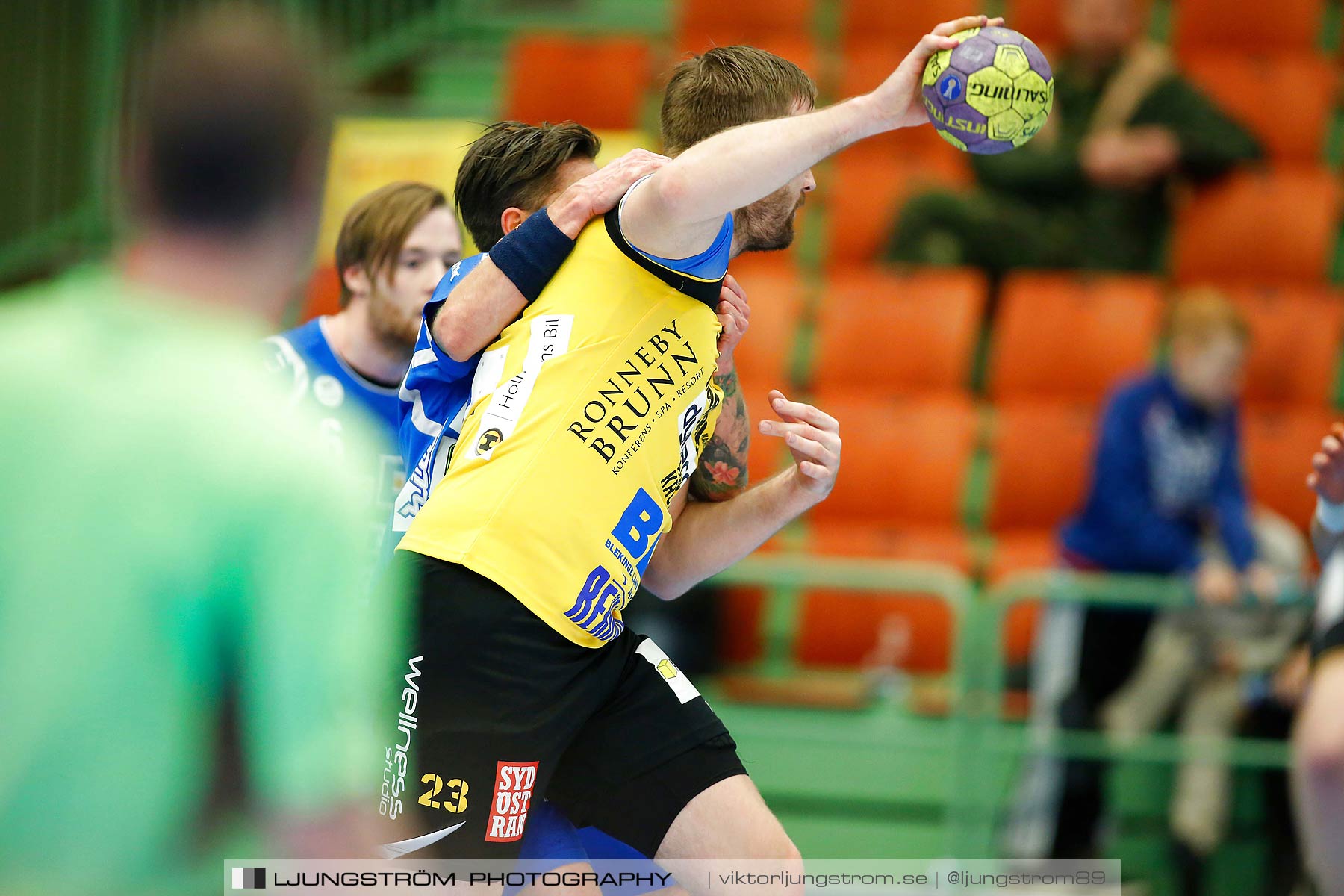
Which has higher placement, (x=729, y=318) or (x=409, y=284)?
(x=729, y=318)

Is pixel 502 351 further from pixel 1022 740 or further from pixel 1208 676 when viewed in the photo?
pixel 1208 676

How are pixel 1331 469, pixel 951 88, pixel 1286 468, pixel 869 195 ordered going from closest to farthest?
pixel 951 88, pixel 1331 469, pixel 1286 468, pixel 869 195

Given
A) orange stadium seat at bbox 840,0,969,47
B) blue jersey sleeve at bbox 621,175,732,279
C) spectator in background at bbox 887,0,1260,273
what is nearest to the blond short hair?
spectator in background at bbox 887,0,1260,273

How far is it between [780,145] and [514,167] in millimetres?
867

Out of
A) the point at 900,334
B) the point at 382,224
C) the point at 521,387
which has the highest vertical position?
the point at 521,387

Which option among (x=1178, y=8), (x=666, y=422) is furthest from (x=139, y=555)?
(x=1178, y=8)

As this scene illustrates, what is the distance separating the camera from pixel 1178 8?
9.12 m

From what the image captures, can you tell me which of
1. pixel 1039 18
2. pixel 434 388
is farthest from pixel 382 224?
pixel 1039 18

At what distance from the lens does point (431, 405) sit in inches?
122

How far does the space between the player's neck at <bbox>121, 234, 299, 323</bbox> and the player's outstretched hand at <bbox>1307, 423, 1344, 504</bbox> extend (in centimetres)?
299

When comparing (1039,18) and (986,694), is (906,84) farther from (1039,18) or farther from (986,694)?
(1039,18)

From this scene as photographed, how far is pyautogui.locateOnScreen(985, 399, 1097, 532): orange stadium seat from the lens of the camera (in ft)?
23.0

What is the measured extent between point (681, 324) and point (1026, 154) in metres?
5.35

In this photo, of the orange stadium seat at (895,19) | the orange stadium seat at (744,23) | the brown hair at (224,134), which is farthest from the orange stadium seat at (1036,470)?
the brown hair at (224,134)
